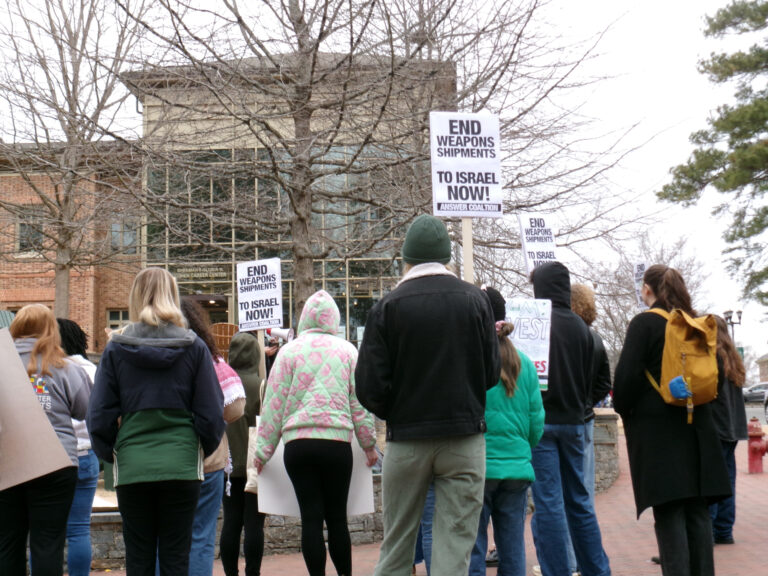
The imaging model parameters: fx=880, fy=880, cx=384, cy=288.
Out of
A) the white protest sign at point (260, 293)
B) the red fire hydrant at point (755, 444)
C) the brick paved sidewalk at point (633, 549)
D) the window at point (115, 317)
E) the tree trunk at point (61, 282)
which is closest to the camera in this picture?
the brick paved sidewalk at point (633, 549)

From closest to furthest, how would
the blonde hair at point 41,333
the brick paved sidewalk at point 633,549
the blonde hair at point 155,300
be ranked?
the blonde hair at point 155,300 → the blonde hair at point 41,333 → the brick paved sidewalk at point 633,549

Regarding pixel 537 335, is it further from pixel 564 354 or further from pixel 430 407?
pixel 430 407

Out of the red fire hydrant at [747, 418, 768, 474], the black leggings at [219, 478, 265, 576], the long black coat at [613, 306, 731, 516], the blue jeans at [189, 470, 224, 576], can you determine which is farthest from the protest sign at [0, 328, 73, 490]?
the red fire hydrant at [747, 418, 768, 474]

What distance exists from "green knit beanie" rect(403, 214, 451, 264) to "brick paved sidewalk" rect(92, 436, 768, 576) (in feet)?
11.1

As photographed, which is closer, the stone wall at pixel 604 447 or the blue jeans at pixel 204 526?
the blue jeans at pixel 204 526

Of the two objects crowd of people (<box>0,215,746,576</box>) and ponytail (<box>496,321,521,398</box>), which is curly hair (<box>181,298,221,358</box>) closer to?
crowd of people (<box>0,215,746,576</box>)

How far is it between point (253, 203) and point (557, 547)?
8004mm

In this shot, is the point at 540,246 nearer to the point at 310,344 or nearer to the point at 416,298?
the point at 310,344

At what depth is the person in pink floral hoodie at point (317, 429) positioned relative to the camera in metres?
5.36

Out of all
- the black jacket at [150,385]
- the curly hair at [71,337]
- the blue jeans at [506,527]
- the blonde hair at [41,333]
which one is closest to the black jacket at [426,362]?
the black jacket at [150,385]

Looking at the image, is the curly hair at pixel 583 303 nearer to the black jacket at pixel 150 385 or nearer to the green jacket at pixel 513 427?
the green jacket at pixel 513 427

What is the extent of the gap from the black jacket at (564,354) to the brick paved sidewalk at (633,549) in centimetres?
178

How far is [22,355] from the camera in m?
5.35

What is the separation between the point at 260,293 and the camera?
33.3ft
